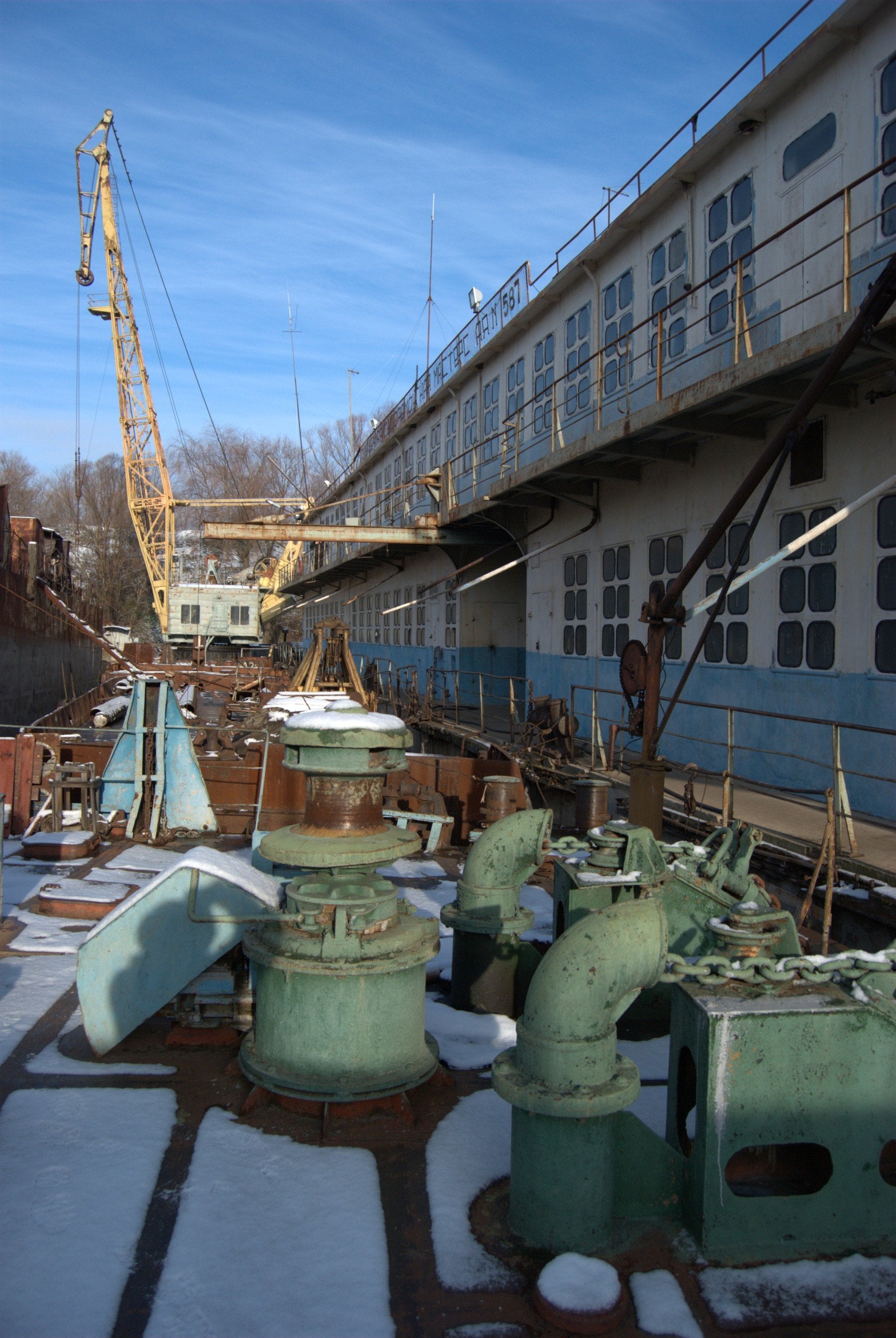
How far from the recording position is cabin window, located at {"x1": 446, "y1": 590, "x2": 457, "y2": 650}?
22109 millimetres

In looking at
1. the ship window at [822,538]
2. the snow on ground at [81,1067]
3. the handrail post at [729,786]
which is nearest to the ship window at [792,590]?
the ship window at [822,538]

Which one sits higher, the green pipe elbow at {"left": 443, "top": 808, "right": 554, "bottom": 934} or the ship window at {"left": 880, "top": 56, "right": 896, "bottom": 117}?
the ship window at {"left": 880, "top": 56, "right": 896, "bottom": 117}

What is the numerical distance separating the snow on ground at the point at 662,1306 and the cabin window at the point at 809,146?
10651 millimetres

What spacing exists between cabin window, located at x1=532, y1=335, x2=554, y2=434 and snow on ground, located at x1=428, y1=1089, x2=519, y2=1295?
48.4ft

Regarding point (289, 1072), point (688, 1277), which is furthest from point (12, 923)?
point (688, 1277)

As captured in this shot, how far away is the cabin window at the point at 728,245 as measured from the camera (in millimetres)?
11117

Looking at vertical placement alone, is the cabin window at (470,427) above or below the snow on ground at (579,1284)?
above

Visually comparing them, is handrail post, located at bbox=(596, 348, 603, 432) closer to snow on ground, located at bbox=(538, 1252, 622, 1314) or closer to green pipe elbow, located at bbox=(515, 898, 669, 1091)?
green pipe elbow, located at bbox=(515, 898, 669, 1091)

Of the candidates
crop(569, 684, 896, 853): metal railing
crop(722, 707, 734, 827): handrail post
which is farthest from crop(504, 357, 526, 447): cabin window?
crop(722, 707, 734, 827): handrail post

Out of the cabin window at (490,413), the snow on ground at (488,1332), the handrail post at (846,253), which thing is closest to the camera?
the snow on ground at (488,1332)

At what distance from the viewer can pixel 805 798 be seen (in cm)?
943

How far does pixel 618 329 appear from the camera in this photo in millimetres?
14703

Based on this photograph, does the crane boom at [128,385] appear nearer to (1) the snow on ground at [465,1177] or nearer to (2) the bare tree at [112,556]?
(2) the bare tree at [112,556]

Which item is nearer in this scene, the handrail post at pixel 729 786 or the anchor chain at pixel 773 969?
the anchor chain at pixel 773 969
